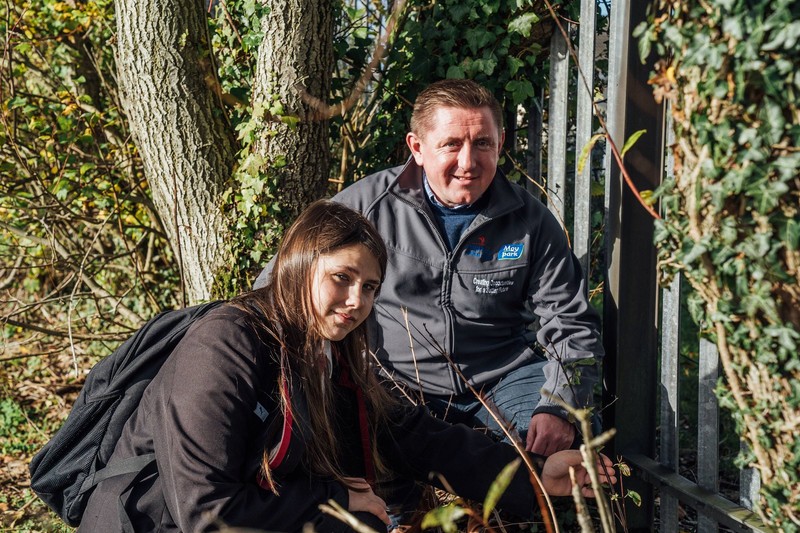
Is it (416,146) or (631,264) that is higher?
(416,146)

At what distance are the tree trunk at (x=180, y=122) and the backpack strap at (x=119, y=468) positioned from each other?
1.69 metres

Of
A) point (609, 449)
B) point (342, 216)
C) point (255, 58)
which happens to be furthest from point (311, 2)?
point (609, 449)

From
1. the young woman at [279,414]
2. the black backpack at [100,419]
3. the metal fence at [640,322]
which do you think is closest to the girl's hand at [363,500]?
the young woman at [279,414]

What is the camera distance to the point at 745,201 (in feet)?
5.68

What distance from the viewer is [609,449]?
10.8 feet

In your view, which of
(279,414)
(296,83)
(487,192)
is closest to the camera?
(279,414)

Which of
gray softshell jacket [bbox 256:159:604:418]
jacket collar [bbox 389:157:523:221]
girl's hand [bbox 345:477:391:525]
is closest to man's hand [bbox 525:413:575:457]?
gray softshell jacket [bbox 256:159:604:418]

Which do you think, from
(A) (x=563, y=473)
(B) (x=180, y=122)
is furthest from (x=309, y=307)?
(B) (x=180, y=122)

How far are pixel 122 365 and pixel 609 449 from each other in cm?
184

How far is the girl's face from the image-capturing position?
7.93ft

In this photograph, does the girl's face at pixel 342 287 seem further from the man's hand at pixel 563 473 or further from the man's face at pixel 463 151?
the man's face at pixel 463 151

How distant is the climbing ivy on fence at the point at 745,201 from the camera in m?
1.62

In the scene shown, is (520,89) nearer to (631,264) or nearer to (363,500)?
(631,264)

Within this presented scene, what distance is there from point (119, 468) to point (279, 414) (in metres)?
0.47
